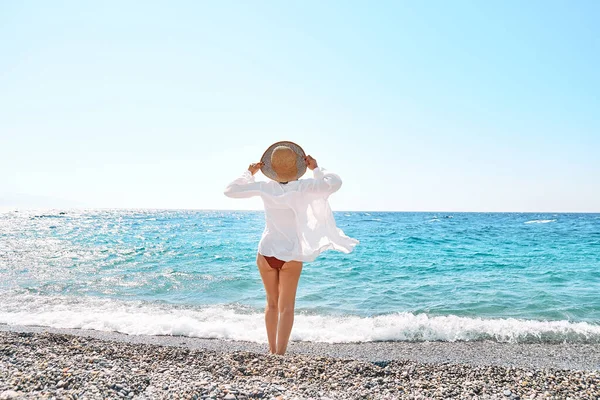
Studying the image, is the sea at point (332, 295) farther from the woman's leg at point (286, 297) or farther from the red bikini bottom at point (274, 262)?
the red bikini bottom at point (274, 262)

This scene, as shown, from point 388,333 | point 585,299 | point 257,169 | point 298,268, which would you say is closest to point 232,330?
point 388,333

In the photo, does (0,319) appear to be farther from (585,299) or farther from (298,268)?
(585,299)

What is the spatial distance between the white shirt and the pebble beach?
3.85 feet

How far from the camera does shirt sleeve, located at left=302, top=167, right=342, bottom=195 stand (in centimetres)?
435

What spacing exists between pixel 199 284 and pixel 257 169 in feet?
24.5

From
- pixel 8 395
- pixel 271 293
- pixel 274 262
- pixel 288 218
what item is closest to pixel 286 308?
pixel 271 293

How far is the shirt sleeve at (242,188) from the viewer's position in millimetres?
4418

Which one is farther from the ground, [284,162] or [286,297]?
[284,162]

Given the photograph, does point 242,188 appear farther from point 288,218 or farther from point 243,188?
point 288,218

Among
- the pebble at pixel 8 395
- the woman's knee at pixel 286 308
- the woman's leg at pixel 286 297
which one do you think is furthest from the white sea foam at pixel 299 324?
the pebble at pixel 8 395

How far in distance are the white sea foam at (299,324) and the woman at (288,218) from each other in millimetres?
2468

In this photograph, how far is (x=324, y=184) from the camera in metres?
4.34

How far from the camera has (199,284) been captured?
11195 mm

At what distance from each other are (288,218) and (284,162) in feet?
2.02
